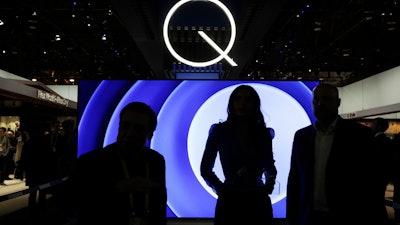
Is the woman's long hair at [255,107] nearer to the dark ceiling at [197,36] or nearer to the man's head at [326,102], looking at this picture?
the man's head at [326,102]

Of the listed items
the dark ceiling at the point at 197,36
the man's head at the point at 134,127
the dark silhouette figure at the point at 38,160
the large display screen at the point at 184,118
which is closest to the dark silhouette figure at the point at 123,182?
the man's head at the point at 134,127

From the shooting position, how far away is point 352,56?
52.3ft

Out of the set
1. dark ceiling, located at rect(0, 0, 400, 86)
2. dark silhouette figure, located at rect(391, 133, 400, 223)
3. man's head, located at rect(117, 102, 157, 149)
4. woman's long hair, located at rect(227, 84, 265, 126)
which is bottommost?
dark silhouette figure, located at rect(391, 133, 400, 223)

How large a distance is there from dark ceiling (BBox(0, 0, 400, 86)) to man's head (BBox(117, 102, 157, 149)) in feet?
16.5

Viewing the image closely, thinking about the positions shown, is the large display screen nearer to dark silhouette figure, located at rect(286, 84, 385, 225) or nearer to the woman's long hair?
the woman's long hair

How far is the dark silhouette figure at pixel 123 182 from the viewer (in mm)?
1411

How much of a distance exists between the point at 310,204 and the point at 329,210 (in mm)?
104

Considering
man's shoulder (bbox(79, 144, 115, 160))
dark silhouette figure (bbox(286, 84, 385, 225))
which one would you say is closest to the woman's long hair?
dark silhouette figure (bbox(286, 84, 385, 225))

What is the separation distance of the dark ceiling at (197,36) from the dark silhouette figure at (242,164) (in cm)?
404

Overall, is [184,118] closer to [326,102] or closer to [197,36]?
[326,102]

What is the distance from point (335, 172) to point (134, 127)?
3.99 feet

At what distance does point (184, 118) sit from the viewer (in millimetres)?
4086

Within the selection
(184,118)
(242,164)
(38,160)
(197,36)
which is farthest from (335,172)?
(38,160)

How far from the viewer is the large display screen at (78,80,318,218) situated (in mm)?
4023
